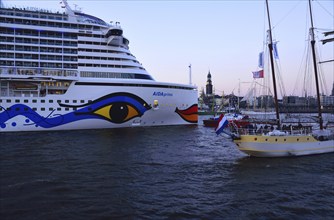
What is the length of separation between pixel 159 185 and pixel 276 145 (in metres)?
9.99

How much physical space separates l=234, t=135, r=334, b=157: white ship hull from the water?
55cm

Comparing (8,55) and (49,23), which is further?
(49,23)

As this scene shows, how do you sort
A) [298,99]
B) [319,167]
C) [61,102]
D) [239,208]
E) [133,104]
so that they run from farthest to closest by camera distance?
[298,99]
[133,104]
[61,102]
[319,167]
[239,208]

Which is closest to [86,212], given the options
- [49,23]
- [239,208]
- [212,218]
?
[212,218]

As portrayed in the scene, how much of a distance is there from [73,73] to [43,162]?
1973 centimetres

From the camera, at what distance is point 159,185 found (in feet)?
40.2

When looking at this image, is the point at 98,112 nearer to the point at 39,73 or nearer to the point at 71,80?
the point at 71,80

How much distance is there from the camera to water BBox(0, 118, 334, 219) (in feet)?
30.5

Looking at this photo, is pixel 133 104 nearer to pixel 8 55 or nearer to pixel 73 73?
pixel 73 73

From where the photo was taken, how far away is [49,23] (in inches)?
1451

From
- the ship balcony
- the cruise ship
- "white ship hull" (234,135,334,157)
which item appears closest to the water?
"white ship hull" (234,135,334,157)

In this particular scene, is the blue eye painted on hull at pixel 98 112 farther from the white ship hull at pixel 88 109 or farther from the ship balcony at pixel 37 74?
the ship balcony at pixel 37 74

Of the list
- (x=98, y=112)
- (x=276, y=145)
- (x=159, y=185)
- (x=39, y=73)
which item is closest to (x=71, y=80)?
(x=39, y=73)

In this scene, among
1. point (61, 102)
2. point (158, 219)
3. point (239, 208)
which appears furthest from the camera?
point (61, 102)
